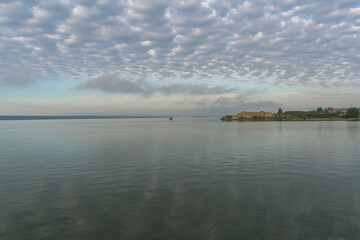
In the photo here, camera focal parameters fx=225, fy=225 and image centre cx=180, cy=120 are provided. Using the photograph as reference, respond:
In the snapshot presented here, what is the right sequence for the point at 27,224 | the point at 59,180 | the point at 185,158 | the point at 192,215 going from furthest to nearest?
the point at 185,158 < the point at 59,180 < the point at 192,215 < the point at 27,224

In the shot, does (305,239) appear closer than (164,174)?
Yes

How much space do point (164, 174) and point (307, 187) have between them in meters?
13.6

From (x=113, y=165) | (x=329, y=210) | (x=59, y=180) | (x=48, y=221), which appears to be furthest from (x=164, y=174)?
(x=329, y=210)

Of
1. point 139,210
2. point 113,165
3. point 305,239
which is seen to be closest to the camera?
point 305,239

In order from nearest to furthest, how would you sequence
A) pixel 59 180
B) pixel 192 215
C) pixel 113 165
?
pixel 192 215 → pixel 59 180 → pixel 113 165

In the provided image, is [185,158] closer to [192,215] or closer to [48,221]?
[192,215]

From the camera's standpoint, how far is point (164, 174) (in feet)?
80.2

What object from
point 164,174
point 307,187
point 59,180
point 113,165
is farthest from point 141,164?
point 307,187

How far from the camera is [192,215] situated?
44.9 feet

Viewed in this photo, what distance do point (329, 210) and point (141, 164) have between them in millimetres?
21398

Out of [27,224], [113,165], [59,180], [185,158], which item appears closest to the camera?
[27,224]

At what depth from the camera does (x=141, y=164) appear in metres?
29.9

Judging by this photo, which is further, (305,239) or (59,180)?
(59,180)

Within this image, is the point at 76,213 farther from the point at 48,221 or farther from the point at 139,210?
the point at 139,210
